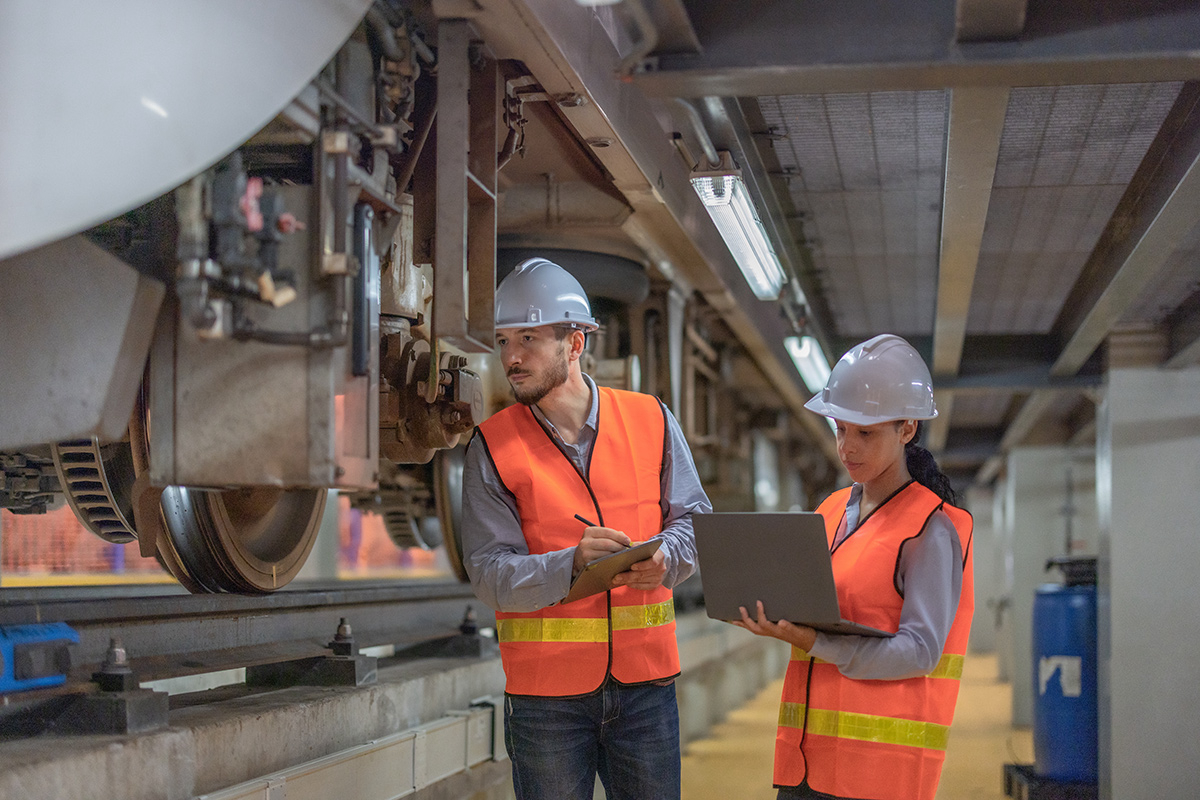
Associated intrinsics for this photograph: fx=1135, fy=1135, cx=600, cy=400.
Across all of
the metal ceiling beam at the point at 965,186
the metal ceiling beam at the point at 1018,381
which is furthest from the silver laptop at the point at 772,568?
the metal ceiling beam at the point at 1018,381

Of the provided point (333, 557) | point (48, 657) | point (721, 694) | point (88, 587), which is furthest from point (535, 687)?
point (333, 557)

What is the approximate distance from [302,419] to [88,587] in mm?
3719

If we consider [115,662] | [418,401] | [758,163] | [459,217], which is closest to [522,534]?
[418,401]

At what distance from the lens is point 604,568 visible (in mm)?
2746

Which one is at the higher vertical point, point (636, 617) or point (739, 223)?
point (739, 223)

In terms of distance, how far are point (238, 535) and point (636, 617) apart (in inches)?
60.4

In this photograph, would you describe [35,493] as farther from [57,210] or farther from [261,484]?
[57,210]

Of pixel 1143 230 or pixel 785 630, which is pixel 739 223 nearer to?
pixel 1143 230

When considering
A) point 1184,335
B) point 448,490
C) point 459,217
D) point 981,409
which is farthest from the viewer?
point 981,409

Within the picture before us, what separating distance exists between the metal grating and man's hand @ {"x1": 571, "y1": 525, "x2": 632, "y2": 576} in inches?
72.2

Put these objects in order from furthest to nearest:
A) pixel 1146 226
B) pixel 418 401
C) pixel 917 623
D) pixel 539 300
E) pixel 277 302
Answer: pixel 1146 226 < pixel 418 401 < pixel 539 300 < pixel 917 623 < pixel 277 302

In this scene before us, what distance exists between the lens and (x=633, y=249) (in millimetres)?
5715

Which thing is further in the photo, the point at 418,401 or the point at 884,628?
the point at 418,401

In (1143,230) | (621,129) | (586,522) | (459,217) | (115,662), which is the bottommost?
(115,662)
